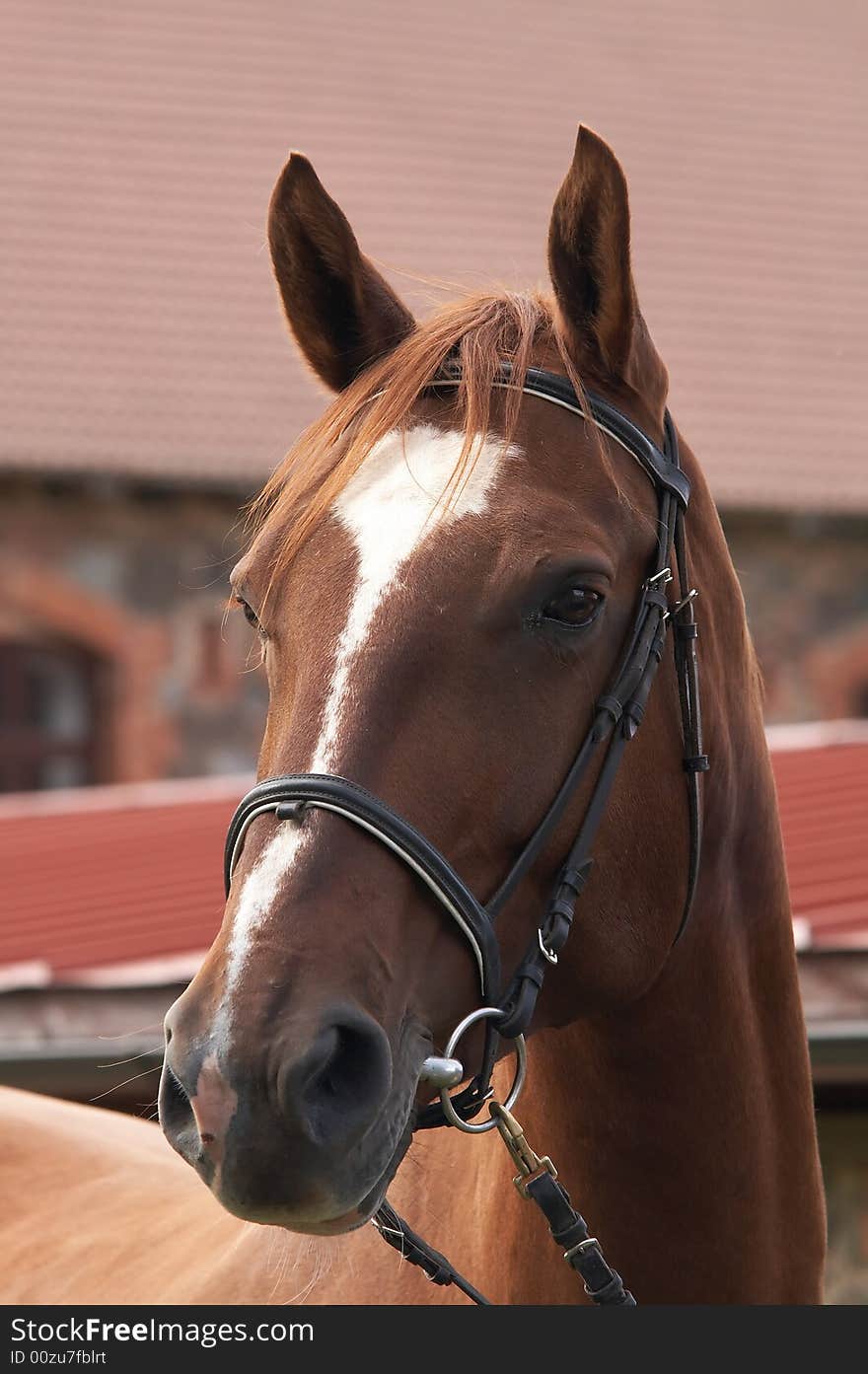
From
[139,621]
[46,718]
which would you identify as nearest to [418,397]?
[139,621]

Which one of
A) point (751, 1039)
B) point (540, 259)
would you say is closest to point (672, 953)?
point (751, 1039)

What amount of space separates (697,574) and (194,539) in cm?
838

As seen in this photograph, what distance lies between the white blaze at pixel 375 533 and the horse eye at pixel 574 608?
0.14m

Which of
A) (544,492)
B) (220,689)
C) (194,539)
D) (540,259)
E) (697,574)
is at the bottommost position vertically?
(220,689)

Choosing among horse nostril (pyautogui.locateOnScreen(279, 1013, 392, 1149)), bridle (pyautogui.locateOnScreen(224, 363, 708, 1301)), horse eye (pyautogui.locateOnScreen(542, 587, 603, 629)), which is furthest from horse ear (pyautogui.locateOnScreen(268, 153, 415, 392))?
horse nostril (pyautogui.locateOnScreen(279, 1013, 392, 1149))

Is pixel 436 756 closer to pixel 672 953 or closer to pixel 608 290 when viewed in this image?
pixel 672 953

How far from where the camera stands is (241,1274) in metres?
2.35

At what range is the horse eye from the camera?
5.94 feet

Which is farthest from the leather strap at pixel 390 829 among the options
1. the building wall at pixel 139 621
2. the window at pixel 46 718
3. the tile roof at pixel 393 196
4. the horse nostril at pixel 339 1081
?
the window at pixel 46 718

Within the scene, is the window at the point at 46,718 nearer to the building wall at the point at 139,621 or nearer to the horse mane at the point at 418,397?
the building wall at the point at 139,621

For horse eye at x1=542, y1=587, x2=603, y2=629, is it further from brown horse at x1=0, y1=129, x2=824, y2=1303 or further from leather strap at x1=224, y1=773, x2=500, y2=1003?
leather strap at x1=224, y1=773, x2=500, y2=1003

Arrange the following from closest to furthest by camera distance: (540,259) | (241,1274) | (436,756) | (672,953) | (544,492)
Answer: (436,756), (544,492), (672,953), (241,1274), (540,259)

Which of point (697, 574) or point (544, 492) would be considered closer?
point (544, 492)

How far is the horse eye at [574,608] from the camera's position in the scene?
181cm
